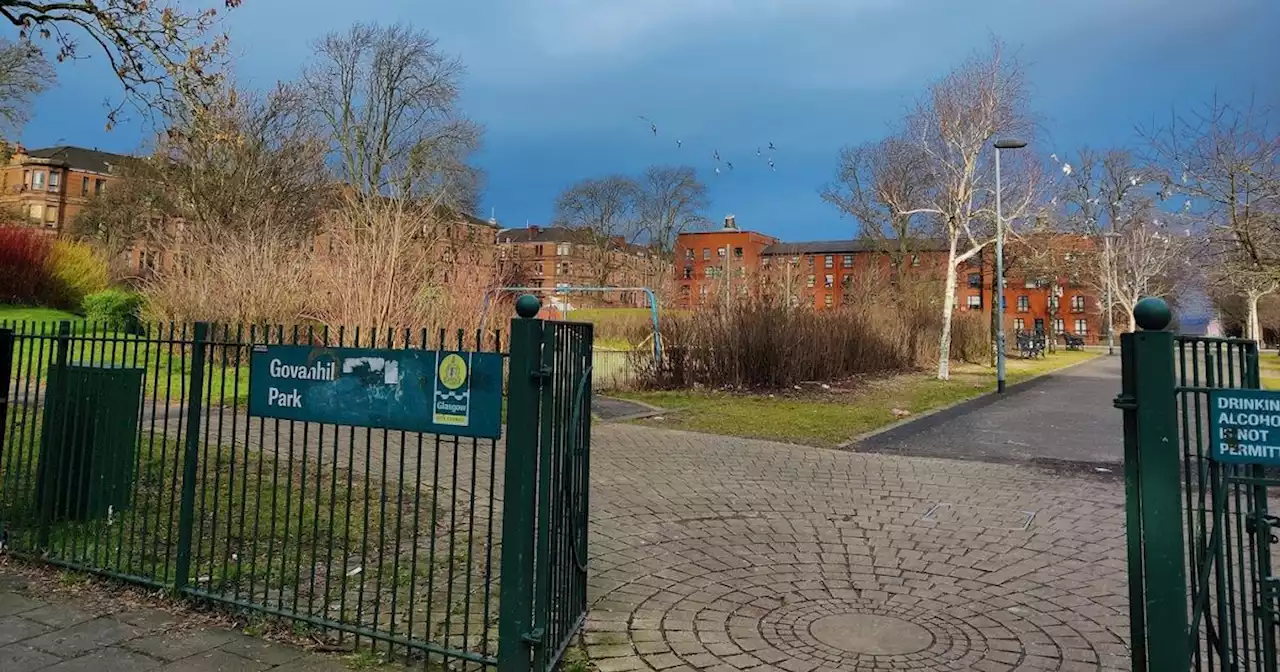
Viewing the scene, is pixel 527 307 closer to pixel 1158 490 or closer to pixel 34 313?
pixel 1158 490

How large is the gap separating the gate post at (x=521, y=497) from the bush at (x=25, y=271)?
32.4 metres

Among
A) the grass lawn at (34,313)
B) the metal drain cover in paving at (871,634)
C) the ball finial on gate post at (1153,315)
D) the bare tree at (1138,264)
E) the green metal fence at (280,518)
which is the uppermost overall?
the bare tree at (1138,264)

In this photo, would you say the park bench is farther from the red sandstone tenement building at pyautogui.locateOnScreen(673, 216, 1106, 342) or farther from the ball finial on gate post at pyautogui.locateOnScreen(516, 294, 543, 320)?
the ball finial on gate post at pyautogui.locateOnScreen(516, 294, 543, 320)

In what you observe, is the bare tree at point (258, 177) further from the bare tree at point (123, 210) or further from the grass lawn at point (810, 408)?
the grass lawn at point (810, 408)

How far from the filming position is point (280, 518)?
18.7 ft

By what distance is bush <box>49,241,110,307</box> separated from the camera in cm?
2797

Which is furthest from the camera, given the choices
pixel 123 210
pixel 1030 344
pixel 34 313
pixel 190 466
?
pixel 1030 344

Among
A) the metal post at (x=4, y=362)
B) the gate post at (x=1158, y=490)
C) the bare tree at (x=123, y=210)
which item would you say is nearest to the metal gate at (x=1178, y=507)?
the gate post at (x=1158, y=490)

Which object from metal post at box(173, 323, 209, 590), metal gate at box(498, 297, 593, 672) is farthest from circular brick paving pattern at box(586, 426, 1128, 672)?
metal post at box(173, 323, 209, 590)

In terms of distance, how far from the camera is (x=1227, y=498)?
2.58 metres

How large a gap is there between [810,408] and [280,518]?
37.2ft

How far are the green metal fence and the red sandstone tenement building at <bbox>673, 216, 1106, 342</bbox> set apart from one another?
44.3ft

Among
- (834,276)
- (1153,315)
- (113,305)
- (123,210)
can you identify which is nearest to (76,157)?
(123,210)

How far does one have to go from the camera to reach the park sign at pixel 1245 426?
8.05 feet
